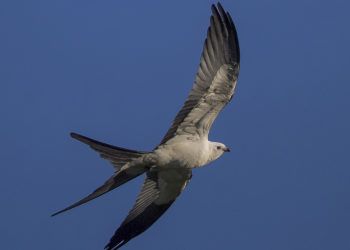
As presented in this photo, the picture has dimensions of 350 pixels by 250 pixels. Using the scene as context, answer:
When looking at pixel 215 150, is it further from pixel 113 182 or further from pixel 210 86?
pixel 113 182

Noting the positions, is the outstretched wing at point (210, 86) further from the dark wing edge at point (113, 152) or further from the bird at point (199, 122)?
the dark wing edge at point (113, 152)

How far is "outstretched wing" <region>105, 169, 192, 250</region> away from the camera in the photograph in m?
6.05

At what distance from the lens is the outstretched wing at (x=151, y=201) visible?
19.9 ft

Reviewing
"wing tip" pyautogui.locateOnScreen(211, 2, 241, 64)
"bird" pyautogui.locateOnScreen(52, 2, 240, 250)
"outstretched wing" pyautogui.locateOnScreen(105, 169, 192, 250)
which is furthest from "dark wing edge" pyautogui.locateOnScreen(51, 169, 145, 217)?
"wing tip" pyautogui.locateOnScreen(211, 2, 241, 64)

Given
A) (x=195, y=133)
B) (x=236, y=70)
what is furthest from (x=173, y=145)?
(x=236, y=70)

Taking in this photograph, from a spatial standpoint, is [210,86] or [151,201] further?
[151,201]

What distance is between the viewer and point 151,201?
6281 millimetres

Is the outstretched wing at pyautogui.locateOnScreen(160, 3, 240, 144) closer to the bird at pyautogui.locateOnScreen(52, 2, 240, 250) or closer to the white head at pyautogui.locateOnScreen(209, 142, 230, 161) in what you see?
the bird at pyautogui.locateOnScreen(52, 2, 240, 250)

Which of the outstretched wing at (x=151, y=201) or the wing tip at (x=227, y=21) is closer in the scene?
the wing tip at (x=227, y=21)

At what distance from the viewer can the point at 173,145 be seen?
5.59 meters

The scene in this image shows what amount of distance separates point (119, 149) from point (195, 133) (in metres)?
0.61

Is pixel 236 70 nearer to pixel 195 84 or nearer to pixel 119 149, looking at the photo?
pixel 195 84

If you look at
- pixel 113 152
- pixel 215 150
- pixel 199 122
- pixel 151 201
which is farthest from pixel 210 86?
pixel 151 201

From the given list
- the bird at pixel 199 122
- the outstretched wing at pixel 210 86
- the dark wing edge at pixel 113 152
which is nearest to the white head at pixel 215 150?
the bird at pixel 199 122
